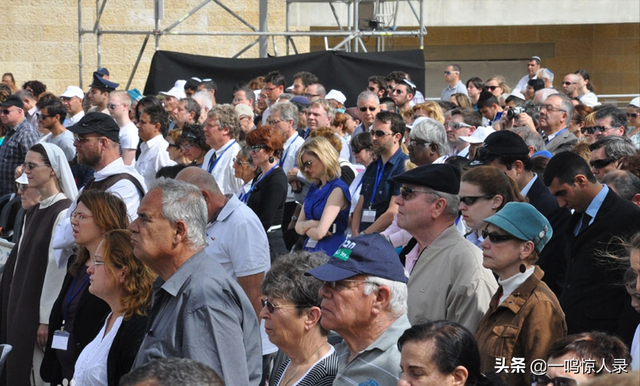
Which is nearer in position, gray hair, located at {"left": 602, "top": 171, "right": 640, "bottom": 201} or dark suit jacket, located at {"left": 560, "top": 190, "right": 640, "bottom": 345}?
dark suit jacket, located at {"left": 560, "top": 190, "right": 640, "bottom": 345}

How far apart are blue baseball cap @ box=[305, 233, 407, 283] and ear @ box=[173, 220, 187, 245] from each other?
70 cm

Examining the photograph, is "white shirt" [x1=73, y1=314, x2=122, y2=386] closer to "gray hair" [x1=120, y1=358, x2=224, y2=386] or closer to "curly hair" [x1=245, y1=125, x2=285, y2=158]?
"gray hair" [x1=120, y1=358, x2=224, y2=386]

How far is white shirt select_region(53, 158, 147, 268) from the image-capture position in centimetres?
560

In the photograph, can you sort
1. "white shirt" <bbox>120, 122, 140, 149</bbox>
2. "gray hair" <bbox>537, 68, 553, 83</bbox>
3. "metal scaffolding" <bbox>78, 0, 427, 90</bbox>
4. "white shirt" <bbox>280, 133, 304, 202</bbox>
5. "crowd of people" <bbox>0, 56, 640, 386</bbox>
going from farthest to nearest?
1. "metal scaffolding" <bbox>78, 0, 427, 90</bbox>
2. "gray hair" <bbox>537, 68, 553, 83</bbox>
3. "white shirt" <bbox>120, 122, 140, 149</bbox>
4. "white shirt" <bbox>280, 133, 304, 202</bbox>
5. "crowd of people" <bbox>0, 56, 640, 386</bbox>

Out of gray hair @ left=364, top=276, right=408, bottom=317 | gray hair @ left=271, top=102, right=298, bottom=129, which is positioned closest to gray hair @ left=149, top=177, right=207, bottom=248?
gray hair @ left=364, top=276, right=408, bottom=317

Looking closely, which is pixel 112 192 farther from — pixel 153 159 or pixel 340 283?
pixel 153 159

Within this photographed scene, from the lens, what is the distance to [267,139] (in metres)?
7.19

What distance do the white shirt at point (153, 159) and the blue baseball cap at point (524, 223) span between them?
5234 millimetres

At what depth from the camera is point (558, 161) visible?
5027 mm

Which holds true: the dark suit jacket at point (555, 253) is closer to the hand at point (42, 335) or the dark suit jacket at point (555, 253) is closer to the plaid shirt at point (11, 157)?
the hand at point (42, 335)

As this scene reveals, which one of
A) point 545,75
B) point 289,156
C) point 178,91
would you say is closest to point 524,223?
point 289,156

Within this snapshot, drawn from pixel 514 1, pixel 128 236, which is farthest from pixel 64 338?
pixel 514 1

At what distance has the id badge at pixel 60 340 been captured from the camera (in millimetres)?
4828

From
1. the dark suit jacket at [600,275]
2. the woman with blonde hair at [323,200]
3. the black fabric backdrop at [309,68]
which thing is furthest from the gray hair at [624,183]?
the black fabric backdrop at [309,68]
